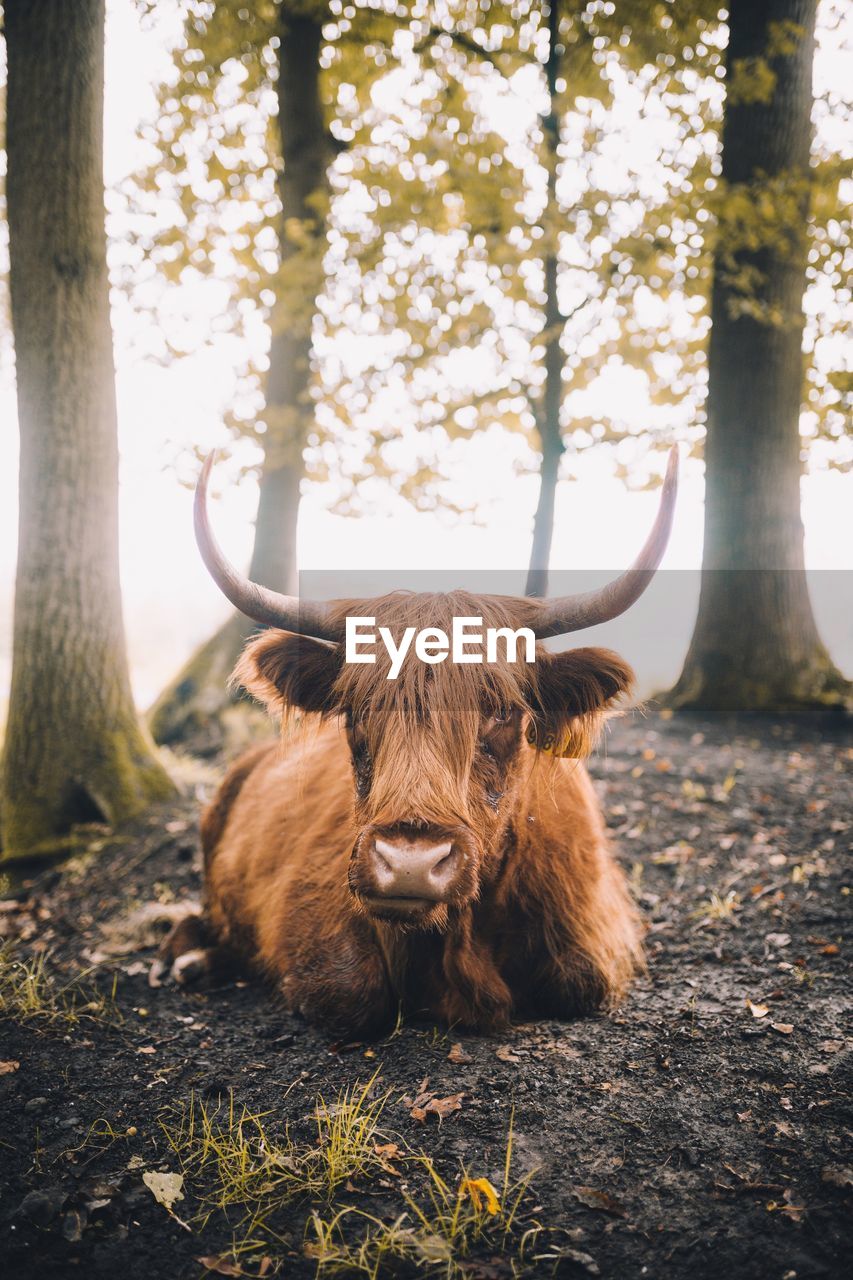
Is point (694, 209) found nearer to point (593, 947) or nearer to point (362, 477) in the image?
point (362, 477)

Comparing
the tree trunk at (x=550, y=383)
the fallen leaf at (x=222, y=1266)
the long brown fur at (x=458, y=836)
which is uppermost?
the tree trunk at (x=550, y=383)

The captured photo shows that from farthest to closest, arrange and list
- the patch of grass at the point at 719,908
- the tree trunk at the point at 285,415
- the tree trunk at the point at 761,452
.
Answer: the tree trunk at the point at 285,415
the tree trunk at the point at 761,452
the patch of grass at the point at 719,908

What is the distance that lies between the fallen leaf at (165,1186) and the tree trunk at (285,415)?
6108 mm

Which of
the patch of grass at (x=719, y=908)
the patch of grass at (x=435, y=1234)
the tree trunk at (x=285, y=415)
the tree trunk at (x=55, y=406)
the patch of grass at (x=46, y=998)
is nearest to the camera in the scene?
the patch of grass at (x=435, y=1234)

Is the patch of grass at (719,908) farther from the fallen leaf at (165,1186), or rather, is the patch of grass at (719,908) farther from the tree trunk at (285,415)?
the tree trunk at (285,415)

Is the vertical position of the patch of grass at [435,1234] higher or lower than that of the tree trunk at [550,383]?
lower

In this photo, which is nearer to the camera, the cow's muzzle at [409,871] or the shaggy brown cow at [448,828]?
the cow's muzzle at [409,871]

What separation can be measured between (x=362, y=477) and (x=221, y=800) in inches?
229

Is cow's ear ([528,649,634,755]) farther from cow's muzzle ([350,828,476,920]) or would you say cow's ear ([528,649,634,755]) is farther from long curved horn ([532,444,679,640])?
cow's muzzle ([350,828,476,920])

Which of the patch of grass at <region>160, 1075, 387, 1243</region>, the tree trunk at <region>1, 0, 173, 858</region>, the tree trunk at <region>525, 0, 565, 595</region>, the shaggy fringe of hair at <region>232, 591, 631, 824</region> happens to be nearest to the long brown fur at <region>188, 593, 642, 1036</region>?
the shaggy fringe of hair at <region>232, 591, 631, 824</region>

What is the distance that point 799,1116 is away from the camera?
2.44 meters

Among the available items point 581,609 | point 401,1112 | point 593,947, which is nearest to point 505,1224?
point 401,1112

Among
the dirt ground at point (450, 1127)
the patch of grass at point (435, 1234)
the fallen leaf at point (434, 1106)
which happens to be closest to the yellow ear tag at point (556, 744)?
the dirt ground at point (450, 1127)

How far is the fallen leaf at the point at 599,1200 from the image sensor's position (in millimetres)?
2072
